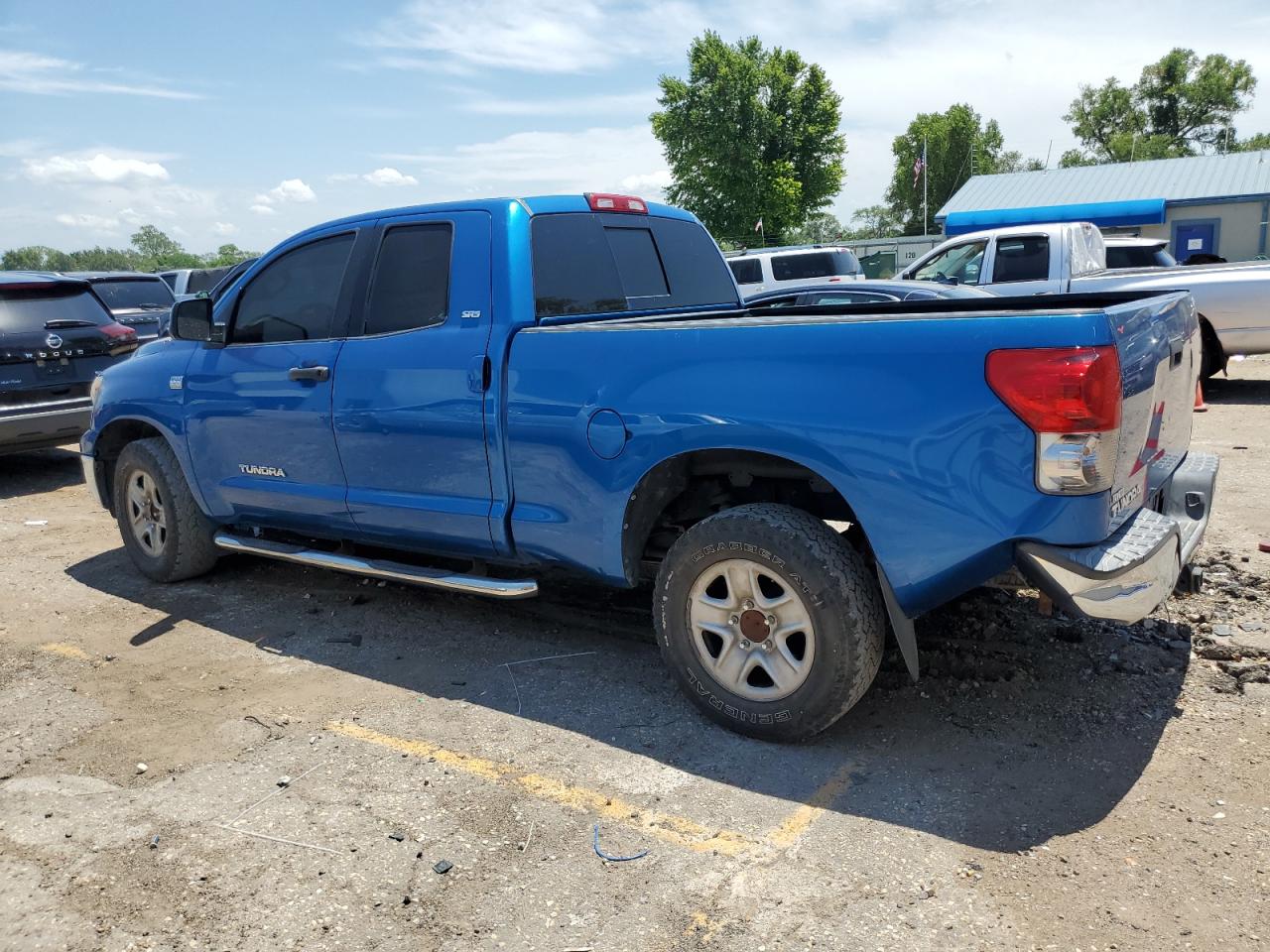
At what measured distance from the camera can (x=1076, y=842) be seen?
2820 mm

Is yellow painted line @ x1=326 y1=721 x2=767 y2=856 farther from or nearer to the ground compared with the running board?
nearer to the ground

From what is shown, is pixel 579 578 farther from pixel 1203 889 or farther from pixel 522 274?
pixel 1203 889

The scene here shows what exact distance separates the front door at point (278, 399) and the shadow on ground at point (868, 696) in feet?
1.96

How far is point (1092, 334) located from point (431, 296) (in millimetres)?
2753

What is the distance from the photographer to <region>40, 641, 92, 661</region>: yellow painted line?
4722 mm

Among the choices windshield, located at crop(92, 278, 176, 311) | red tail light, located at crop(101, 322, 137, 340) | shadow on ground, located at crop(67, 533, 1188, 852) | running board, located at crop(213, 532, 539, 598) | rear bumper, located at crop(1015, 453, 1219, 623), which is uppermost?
windshield, located at crop(92, 278, 176, 311)

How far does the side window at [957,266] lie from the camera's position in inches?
434

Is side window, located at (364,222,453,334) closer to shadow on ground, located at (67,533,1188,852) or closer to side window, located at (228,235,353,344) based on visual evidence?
side window, located at (228,235,353,344)

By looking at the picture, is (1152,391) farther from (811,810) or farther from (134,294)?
(134,294)

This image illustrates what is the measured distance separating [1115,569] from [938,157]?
83018 mm

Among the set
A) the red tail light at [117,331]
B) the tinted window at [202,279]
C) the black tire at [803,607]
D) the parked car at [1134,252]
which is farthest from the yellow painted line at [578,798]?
the tinted window at [202,279]

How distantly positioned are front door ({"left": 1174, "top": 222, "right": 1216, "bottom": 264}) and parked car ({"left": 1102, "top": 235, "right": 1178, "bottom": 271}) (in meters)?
26.6

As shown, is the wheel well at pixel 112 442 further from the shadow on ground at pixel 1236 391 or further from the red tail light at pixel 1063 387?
the shadow on ground at pixel 1236 391

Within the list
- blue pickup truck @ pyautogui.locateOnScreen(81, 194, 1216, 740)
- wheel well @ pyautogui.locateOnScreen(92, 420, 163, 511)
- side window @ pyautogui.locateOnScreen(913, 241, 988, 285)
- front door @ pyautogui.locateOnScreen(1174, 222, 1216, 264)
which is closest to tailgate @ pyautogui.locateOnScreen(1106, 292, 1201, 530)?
blue pickup truck @ pyautogui.locateOnScreen(81, 194, 1216, 740)
